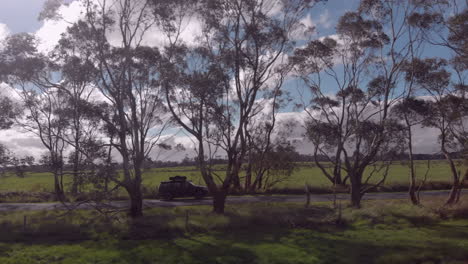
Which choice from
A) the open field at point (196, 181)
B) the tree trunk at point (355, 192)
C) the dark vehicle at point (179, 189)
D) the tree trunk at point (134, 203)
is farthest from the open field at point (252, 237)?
the dark vehicle at point (179, 189)

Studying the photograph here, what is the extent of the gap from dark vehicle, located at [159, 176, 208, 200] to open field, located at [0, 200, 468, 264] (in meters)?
10.6

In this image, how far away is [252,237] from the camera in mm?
15422

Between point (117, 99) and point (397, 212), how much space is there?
615 inches

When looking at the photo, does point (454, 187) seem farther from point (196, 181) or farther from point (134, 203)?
point (196, 181)

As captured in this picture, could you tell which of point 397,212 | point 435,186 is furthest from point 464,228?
point 435,186

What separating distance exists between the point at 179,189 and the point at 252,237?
1687cm

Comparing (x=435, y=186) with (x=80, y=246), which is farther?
(x=435, y=186)

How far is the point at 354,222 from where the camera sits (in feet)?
59.7

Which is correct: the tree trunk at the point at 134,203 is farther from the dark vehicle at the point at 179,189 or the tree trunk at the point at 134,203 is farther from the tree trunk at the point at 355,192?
the tree trunk at the point at 355,192

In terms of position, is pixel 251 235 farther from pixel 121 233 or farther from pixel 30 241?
pixel 30 241

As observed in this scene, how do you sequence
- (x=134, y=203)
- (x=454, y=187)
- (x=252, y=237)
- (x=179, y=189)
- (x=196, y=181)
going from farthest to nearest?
(x=196, y=181)
(x=179, y=189)
(x=454, y=187)
(x=134, y=203)
(x=252, y=237)

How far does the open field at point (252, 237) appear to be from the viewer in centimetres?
1244

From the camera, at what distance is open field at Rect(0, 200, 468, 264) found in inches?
490

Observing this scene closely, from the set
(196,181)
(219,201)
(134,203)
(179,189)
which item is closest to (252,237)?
(219,201)
